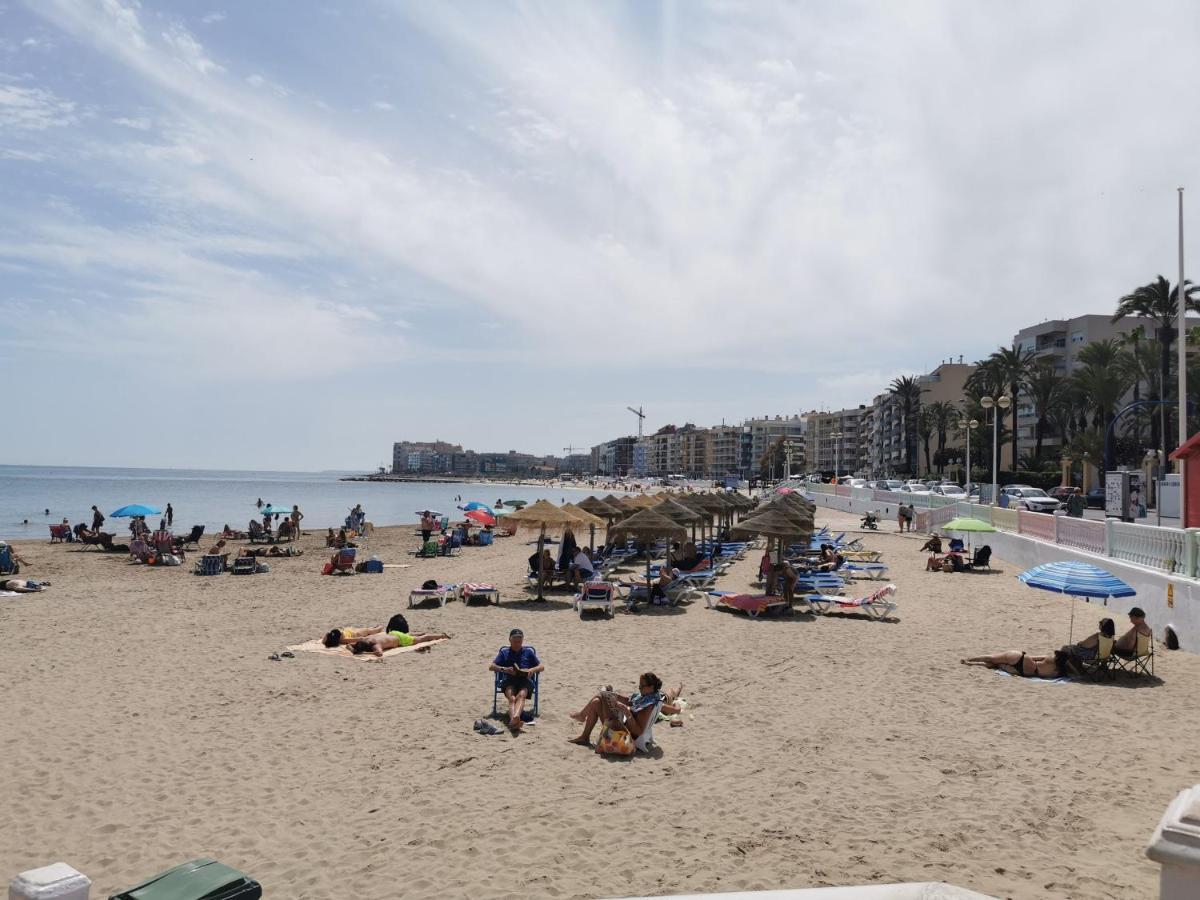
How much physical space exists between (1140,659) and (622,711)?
22.5 ft

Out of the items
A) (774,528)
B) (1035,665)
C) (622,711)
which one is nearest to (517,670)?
(622,711)

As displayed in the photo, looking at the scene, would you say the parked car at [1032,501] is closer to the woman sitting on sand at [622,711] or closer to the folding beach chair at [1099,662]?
the folding beach chair at [1099,662]

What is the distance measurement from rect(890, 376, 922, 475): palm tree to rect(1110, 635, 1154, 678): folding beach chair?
277 feet

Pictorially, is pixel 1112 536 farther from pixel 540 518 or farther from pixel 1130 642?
pixel 540 518

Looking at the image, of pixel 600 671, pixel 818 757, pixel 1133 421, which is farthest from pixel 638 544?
pixel 1133 421

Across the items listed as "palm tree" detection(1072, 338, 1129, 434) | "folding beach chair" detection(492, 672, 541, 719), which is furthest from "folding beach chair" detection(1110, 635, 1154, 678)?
"palm tree" detection(1072, 338, 1129, 434)

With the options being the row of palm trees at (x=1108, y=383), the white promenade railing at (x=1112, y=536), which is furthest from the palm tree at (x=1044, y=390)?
the white promenade railing at (x=1112, y=536)

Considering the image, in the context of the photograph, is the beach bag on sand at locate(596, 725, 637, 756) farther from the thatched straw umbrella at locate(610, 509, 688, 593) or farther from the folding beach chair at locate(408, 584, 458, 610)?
the folding beach chair at locate(408, 584, 458, 610)

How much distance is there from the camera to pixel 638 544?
2381cm

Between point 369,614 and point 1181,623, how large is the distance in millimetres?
13014

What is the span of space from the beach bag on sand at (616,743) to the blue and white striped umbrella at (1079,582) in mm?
6202

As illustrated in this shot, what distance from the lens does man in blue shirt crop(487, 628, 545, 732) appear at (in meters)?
8.41

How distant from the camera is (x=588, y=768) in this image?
278 inches

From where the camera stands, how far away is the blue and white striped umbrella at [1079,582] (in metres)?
10.3
